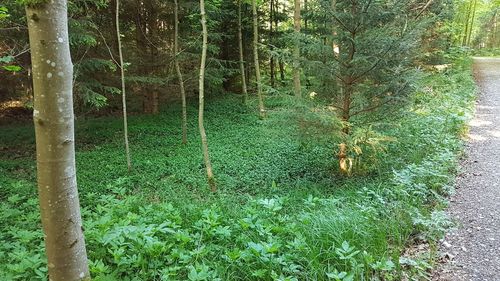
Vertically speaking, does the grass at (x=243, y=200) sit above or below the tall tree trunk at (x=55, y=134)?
below

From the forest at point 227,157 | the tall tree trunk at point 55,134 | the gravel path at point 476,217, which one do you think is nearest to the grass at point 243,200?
the forest at point 227,157

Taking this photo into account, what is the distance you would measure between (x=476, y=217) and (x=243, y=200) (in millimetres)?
3783

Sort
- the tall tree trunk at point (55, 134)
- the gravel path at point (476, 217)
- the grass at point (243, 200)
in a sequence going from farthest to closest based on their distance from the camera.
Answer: the gravel path at point (476, 217), the grass at point (243, 200), the tall tree trunk at point (55, 134)

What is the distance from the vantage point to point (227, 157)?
937 centimetres

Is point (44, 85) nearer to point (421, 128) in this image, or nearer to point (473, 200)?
point (473, 200)

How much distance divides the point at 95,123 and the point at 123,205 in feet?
28.7

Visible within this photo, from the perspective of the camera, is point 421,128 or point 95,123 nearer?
point 421,128

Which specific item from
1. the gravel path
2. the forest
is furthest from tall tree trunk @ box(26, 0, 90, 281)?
the gravel path

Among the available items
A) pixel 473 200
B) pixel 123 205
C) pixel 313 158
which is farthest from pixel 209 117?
pixel 473 200

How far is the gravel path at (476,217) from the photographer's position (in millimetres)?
3395

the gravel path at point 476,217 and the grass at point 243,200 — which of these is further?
the gravel path at point 476,217

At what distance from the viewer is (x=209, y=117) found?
13.9 metres

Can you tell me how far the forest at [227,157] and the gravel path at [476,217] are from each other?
0.65 ft

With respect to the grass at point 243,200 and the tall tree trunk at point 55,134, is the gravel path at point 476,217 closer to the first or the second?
the grass at point 243,200
